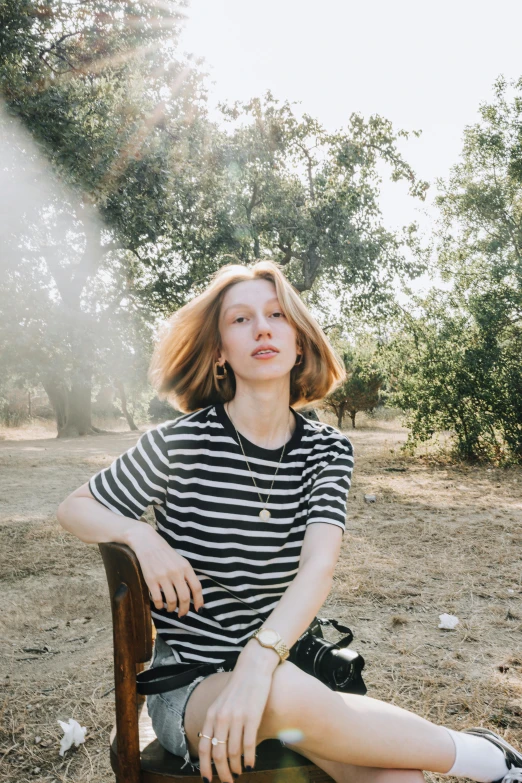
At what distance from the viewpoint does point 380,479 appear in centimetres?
970

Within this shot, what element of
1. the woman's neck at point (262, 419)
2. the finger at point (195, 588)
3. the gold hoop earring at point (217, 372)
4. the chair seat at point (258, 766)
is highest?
the gold hoop earring at point (217, 372)

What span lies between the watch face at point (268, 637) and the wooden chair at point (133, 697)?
0.26 meters

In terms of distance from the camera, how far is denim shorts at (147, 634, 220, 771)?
1385 mm

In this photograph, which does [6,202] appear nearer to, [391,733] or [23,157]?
[23,157]

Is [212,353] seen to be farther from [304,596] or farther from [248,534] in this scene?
[304,596]

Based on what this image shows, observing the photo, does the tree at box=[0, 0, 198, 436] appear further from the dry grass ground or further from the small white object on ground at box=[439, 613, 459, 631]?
the small white object on ground at box=[439, 613, 459, 631]

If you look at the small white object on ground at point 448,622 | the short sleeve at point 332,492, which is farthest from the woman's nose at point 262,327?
the small white object on ground at point 448,622

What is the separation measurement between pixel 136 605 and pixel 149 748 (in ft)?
1.50

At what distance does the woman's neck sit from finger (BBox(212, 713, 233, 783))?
84 cm

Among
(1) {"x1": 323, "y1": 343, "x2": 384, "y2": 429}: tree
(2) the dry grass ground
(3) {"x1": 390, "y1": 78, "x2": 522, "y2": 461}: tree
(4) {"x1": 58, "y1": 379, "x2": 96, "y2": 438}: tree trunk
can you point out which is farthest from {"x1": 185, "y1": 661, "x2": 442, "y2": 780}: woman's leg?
(4) {"x1": 58, "y1": 379, "x2": 96, "y2": 438}: tree trunk

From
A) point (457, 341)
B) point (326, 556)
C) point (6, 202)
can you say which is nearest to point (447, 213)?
point (457, 341)

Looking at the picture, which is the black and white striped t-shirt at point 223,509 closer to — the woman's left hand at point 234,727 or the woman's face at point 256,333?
the woman's face at point 256,333

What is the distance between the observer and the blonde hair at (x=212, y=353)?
209 cm

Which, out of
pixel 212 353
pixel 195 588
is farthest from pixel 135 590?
pixel 212 353
